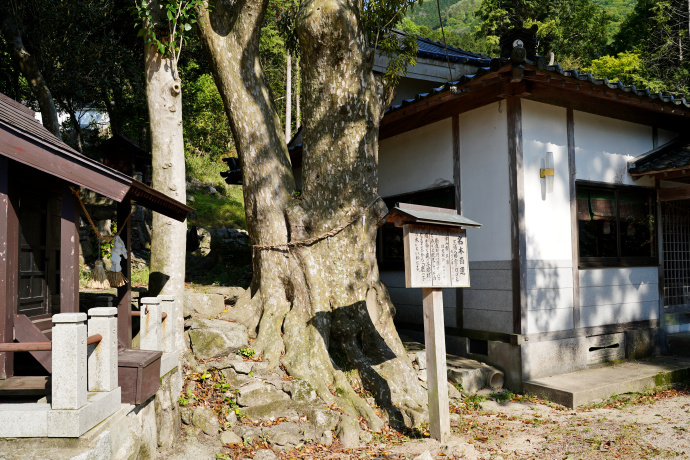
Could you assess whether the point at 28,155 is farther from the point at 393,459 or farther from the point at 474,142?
the point at 474,142

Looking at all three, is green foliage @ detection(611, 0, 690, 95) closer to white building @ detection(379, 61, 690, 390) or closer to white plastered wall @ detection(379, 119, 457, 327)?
white building @ detection(379, 61, 690, 390)

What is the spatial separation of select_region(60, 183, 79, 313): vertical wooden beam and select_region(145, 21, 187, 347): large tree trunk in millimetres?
1618

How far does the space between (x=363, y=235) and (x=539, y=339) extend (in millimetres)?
3266

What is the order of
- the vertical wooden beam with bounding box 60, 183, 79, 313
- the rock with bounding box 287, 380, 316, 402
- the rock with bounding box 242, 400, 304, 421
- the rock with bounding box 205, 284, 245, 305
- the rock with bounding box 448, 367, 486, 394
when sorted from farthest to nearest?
the rock with bounding box 205, 284, 245, 305 → the rock with bounding box 448, 367, 486, 394 → the rock with bounding box 287, 380, 316, 402 → the rock with bounding box 242, 400, 304, 421 → the vertical wooden beam with bounding box 60, 183, 79, 313

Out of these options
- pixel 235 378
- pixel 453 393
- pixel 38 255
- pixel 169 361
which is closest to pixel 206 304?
pixel 235 378

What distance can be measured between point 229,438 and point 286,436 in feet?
2.11

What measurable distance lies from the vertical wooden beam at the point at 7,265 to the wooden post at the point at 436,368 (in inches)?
162

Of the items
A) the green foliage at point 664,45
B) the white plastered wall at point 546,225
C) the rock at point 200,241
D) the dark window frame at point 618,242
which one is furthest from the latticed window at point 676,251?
the green foliage at point 664,45

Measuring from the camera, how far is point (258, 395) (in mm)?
6383

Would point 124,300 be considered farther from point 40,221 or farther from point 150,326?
point 40,221

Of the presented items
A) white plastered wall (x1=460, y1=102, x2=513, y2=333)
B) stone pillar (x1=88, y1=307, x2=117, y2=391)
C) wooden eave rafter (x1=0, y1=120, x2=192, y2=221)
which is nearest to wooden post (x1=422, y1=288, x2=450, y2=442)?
white plastered wall (x1=460, y1=102, x2=513, y2=333)

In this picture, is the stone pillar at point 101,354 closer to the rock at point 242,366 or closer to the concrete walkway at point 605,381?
the rock at point 242,366

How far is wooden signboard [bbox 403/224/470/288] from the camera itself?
5852 millimetres

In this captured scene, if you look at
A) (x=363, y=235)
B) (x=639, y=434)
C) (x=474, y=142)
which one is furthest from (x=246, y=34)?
(x=639, y=434)
